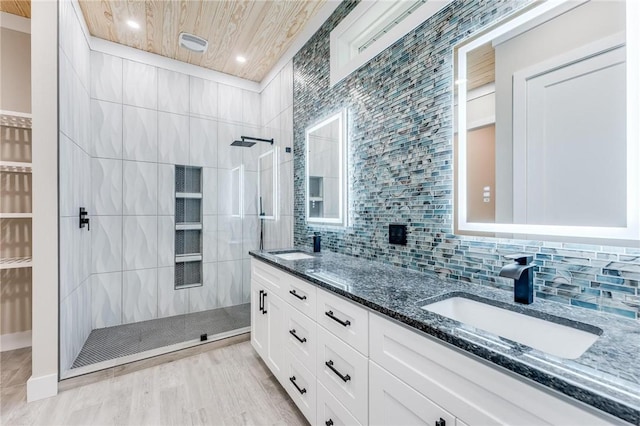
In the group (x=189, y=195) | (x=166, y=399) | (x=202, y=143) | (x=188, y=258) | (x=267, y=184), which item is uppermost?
(x=202, y=143)

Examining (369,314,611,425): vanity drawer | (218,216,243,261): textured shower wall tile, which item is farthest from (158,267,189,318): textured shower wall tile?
(369,314,611,425): vanity drawer

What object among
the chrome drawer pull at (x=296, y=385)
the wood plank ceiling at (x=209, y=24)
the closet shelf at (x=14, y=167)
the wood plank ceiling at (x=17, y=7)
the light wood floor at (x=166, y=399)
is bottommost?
the light wood floor at (x=166, y=399)

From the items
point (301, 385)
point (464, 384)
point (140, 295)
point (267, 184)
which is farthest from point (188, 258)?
point (464, 384)

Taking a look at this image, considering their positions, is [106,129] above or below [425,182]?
above

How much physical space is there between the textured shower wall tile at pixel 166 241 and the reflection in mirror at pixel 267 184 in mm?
943

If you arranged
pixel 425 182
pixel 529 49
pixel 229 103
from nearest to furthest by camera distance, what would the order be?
pixel 529 49 → pixel 425 182 → pixel 229 103

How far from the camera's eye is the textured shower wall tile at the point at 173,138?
2.93m

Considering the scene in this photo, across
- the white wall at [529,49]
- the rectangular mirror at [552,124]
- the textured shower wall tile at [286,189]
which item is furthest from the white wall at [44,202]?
the white wall at [529,49]

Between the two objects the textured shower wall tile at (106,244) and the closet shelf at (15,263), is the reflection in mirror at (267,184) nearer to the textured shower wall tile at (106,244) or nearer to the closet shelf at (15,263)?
the textured shower wall tile at (106,244)

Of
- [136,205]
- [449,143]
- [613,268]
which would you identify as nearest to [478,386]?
[613,268]

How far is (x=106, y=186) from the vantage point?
271cm

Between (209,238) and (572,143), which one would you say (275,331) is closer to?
(209,238)

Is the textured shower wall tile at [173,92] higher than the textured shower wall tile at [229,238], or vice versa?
the textured shower wall tile at [173,92]

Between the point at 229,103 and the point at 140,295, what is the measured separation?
2.30 meters
